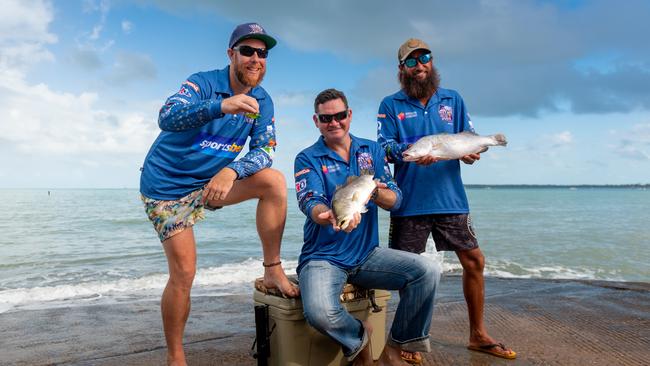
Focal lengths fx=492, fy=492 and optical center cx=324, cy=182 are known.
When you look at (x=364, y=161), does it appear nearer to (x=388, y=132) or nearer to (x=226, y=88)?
(x=388, y=132)

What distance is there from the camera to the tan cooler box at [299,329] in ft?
10.6

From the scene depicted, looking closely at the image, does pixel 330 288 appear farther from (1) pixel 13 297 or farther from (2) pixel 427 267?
(1) pixel 13 297

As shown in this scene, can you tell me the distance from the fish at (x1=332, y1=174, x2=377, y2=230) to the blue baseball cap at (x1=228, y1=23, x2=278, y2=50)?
1.17 meters

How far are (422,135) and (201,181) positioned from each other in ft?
5.83

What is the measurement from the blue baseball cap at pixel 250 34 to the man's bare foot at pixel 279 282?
5.13ft

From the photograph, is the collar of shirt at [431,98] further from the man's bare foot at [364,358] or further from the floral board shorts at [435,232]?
the man's bare foot at [364,358]

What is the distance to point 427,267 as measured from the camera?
3330 millimetres

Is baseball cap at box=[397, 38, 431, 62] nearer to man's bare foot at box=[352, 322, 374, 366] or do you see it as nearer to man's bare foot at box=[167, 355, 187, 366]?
man's bare foot at box=[352, 322, 374, 366]

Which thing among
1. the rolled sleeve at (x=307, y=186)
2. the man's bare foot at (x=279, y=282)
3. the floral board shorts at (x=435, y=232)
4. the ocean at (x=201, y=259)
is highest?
the rolled sleeve at (x=307, y=186)

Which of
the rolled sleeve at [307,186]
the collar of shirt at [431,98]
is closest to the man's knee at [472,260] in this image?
the collar of shirt at [431,98]

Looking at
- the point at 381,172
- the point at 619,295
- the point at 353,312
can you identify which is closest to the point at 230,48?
the point at 381,172

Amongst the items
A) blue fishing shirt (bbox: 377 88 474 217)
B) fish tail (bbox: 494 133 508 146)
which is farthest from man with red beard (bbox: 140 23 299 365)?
fish tail (bbox: 494 133 508 146)

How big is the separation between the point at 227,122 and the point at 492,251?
1607 centimetres

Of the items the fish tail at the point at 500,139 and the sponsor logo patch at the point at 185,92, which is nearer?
the sponsor logo patch at the point at 185,92
